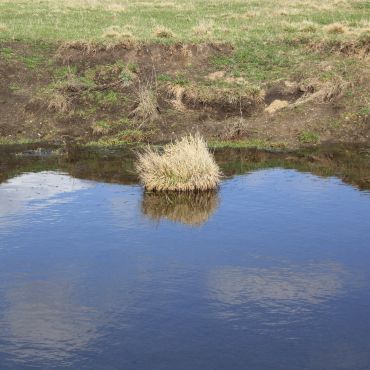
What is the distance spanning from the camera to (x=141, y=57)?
34.6 metres

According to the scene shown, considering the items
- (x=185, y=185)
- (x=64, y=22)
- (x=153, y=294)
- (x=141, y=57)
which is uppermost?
(x=64, y=22)

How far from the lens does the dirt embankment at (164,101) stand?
96.0 feet

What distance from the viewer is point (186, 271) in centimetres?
1550

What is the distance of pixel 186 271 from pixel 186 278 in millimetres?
397

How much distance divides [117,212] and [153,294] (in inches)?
235

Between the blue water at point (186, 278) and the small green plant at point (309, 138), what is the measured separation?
627 cm

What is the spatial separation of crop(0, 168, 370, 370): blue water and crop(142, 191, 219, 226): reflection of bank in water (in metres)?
0.08

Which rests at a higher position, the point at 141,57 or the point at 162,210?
the point at 141,57

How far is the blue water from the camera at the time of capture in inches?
472

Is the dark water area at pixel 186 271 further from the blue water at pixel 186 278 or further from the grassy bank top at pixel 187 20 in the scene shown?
the grassy bank top at pixel 187 20

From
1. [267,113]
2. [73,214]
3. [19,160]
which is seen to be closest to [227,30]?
[267,113]

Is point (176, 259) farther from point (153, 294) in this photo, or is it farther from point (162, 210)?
point (162, 210)

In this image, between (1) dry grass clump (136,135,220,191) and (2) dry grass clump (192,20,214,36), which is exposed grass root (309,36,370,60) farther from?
(1) dry grass clump (136,135,220,191)

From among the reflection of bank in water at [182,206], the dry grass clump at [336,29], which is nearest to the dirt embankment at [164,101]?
the dry grass clump at [336,29]
